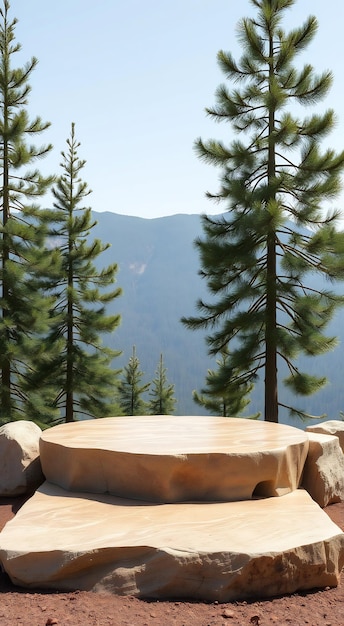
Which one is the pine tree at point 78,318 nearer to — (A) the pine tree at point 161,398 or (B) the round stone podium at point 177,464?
(B) the round stone podium at point 177,464

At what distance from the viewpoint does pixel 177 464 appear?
168 inches

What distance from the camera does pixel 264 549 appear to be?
127 inches

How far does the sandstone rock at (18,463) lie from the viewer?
5.37 m

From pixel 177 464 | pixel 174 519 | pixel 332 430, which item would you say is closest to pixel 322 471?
pixel 332 430

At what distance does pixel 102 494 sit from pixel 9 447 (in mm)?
1474

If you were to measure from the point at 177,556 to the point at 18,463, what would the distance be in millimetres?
2776

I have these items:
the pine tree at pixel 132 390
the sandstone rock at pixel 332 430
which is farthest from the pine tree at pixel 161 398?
the sandstone rock at pixel 332 430

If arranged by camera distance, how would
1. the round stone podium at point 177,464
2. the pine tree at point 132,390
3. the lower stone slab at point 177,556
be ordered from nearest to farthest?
1. the lower stone slab at point 177,556
2. the round stone podium at point 177,464
3. the pine tree at point 132,390

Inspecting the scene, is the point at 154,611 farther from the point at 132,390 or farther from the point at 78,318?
the point at 132,390

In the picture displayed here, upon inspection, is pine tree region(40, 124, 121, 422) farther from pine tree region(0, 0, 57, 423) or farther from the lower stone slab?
the lower stone slab

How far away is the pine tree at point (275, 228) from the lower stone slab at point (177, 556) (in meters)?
6.49

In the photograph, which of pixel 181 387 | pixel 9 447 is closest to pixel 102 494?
pixel 9 447

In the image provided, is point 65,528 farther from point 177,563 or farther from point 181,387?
point 181,387

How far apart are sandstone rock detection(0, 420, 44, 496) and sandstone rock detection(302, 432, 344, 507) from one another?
9.11ft
